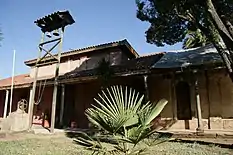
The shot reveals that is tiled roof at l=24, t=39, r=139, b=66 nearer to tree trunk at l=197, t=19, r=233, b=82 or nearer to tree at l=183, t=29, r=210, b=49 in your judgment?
tree at l=183, t=29, r=210, b=49

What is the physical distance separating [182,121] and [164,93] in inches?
79.9

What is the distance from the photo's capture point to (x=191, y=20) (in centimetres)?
973

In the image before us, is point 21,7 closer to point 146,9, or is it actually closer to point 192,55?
point 146,9

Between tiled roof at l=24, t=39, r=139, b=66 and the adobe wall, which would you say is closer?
tiled roof at l=24, t=39, r=139, b=66

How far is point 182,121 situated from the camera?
44.8ft

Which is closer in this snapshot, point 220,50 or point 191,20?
point 220,50

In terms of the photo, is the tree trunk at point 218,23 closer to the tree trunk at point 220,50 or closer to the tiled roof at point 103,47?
the tree trunk at point 220,50

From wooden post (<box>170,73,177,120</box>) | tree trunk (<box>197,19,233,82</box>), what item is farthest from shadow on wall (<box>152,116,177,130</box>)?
tree trunk (<box>197,19,233,82</box>)

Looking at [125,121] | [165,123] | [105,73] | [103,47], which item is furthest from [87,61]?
[125,121]

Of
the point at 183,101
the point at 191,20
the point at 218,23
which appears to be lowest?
the point at 183,101

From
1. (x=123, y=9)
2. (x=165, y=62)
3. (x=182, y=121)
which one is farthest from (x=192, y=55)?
(x=123, y=9)

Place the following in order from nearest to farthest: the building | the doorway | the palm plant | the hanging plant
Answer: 1. the palm plant
2. the building
3. the doorway
4. the hanging plant

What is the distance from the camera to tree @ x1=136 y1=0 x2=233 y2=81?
775 centimetres

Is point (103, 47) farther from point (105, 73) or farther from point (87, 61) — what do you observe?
point (105, 73)
